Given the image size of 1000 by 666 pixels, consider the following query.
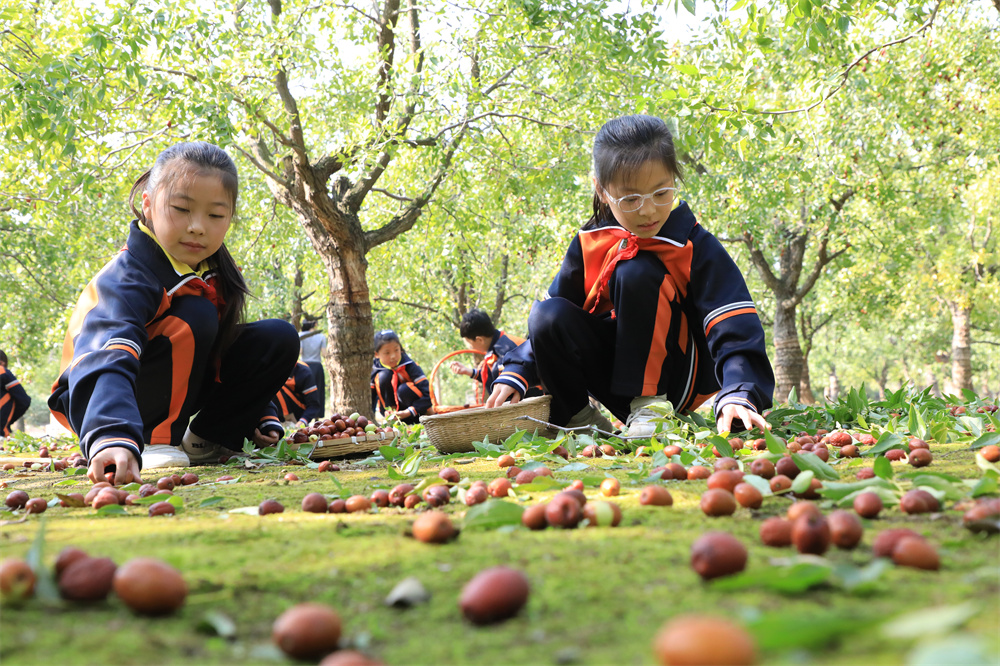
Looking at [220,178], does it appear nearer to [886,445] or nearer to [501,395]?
[501,395]

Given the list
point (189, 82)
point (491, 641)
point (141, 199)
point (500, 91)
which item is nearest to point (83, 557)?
point (491, 641)

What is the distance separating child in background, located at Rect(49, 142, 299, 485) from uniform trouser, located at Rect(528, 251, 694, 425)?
138cm

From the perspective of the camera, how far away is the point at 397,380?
11703 mm

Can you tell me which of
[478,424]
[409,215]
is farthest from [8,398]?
[478,424]

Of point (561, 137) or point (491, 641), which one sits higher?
point (561, 137)

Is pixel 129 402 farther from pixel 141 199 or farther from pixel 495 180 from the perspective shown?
pixel 495 180

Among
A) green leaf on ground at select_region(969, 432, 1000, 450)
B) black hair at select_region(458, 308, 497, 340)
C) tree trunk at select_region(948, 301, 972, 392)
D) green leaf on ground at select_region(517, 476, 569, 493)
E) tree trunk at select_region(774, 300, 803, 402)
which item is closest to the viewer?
green leaf on ground at select_region(517, 476, 569, 493)

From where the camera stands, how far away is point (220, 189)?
3.09 meters

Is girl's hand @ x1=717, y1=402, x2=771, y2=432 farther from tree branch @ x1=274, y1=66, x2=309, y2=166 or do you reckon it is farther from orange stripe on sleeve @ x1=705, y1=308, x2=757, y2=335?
tree branch @ x1=274, y1=66, x2=309, y2=166

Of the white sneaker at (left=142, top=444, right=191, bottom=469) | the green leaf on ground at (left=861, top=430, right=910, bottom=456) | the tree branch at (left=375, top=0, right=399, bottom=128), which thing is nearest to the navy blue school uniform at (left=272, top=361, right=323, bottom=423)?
the tree branch at (left=375, top=0, right=399, bottom=128)

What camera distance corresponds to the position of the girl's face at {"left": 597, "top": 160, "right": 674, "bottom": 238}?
3197 millimetres

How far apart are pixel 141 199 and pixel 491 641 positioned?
10.7 feet

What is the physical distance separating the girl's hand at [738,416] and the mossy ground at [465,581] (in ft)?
3.76

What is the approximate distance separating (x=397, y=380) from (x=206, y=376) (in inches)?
316
